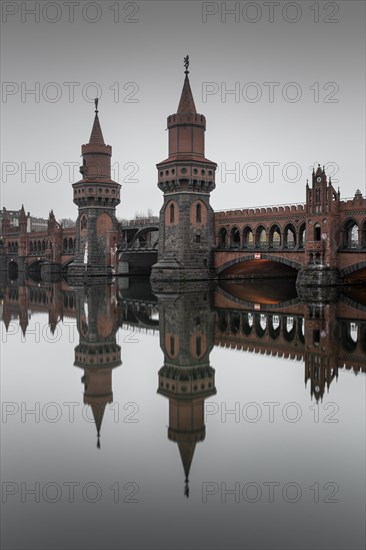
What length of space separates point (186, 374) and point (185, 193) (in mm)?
35032

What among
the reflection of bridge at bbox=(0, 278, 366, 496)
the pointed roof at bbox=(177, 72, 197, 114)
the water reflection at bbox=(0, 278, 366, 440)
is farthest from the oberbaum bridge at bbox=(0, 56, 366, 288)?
the reflection of bridge at bbox=(0, 278, 366, 496)

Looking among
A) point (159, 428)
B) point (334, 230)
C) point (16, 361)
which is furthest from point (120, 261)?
point (159, 428)

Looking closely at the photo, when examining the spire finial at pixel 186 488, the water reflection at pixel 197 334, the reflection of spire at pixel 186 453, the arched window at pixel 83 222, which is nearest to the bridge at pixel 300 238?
the water reflection at pixel 197 334

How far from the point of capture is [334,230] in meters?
39.6

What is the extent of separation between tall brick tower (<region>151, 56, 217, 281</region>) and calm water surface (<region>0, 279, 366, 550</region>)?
96.4ft

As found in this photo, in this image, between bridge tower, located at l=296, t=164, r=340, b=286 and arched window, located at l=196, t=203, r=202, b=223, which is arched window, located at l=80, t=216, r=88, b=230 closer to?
arched window, located at l=196, t=203, r=202, b=223

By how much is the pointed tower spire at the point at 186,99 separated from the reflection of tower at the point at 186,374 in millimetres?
27254

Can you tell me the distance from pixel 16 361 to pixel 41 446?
23.1 ft

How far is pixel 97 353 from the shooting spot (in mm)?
15695

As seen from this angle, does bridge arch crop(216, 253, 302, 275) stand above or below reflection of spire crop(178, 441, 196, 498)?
above

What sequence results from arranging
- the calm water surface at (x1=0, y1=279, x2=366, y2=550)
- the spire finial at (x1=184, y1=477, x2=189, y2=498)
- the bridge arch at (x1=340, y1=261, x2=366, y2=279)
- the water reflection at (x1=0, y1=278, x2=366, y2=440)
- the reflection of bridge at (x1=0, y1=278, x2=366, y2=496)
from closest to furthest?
the calm water surface at (x1=0, y1=279, x2=366, y2=550) → the spire finial at (x1=184, y1=477, x2=189, y2=498) → the reflection of bridge at (x1=0, y1=278, x2=366, y2=496) → the water reflection at (x1=0, y1=278, x2=366, y2=440) → the bridge arch at (x1=340, y1=261, x2=366, y2=279)

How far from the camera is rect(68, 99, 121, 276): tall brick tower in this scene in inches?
2394

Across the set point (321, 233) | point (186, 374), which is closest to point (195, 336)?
point (186, 374)

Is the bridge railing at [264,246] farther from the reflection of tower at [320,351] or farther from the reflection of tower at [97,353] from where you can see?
the reflection of tower at [97,353]
